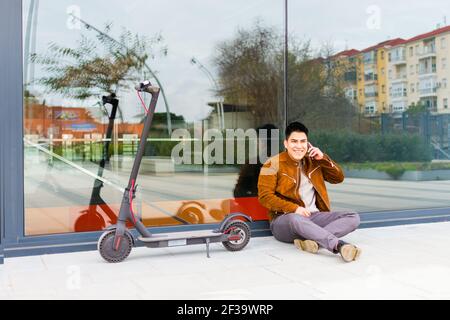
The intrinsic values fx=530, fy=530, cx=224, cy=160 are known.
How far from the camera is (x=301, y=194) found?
3842 millimetres

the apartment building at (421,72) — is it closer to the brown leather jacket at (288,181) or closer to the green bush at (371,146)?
the green bush at (371,146)

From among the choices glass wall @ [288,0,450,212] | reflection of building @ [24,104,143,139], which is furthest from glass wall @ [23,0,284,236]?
glass wall @ [288,0,450,212]

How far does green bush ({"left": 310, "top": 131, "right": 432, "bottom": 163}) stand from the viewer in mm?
4916

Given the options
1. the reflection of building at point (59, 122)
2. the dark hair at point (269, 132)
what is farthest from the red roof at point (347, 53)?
the reflection of building at point (59, 122)

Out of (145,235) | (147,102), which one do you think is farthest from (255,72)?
(145,235)

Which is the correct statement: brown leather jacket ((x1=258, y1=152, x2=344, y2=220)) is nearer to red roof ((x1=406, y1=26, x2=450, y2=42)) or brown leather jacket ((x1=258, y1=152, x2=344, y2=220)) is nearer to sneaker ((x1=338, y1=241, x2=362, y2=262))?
sneaker ((x1=338, y1=241, x2=362, y2=262))

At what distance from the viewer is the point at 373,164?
16.9ft

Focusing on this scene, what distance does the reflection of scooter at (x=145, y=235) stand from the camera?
10.6ft

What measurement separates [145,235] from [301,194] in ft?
3.87

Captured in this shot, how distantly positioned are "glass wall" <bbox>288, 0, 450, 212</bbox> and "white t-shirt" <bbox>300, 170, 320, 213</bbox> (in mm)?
1006

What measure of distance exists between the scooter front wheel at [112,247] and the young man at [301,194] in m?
1.02
